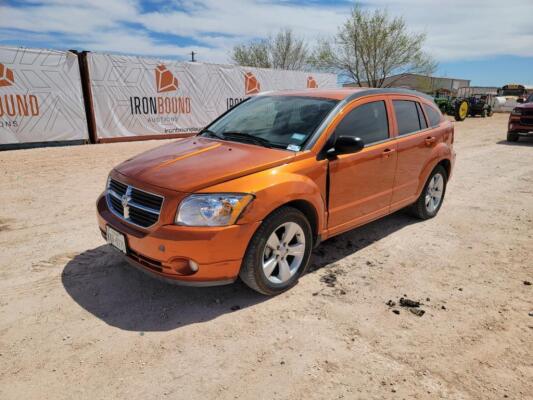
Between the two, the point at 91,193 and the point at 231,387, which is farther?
the point at 91,193

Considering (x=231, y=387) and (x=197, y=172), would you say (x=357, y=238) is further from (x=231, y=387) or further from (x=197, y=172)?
(x=231, y=387)

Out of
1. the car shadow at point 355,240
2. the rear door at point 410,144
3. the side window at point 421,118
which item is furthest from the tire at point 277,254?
the side window at point 421,118

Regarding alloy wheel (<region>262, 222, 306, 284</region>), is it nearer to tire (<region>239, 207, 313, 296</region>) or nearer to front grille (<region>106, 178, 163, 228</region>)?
tire (<region>239, 207, 313, 296</region>)

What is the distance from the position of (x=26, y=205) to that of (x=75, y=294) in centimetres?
317

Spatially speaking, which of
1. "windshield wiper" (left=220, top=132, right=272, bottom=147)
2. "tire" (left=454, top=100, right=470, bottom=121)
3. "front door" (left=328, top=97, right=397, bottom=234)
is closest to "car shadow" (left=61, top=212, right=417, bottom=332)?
"front door" (left=328, top=97, right=397, bottom=234)

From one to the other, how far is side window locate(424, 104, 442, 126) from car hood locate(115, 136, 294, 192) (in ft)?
8.88


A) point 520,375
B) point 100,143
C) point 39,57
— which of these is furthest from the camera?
point 100,143

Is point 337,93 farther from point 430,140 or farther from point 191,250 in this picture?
point 191,250

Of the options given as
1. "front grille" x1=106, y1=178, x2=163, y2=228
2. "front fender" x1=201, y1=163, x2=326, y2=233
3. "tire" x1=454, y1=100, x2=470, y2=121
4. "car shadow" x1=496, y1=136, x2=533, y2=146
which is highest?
"tire" x1=454, y1=100, x2=470, y2=121

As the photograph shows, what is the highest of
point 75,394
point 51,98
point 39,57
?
point 39,57

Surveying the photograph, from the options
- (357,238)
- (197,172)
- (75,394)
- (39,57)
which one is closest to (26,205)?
(197,172)

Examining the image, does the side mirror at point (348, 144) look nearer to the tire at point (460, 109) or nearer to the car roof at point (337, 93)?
the car roof at point (337, 93)

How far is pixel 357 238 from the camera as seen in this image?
186 inches

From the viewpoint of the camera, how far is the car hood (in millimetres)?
A: 3029
